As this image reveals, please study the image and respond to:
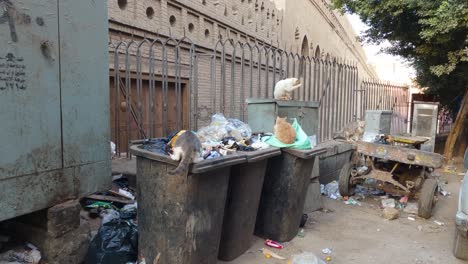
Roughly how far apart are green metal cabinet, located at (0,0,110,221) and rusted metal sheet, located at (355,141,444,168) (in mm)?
4420

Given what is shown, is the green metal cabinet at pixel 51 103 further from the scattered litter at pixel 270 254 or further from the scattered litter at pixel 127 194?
the scattered litter at pixel 270 254

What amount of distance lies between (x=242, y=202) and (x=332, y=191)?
11.4 ft

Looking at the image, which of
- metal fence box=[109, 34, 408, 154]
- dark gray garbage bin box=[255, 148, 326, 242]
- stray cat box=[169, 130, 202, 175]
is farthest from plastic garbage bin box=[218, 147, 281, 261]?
metal fence box=[109, 34, 408, 154]

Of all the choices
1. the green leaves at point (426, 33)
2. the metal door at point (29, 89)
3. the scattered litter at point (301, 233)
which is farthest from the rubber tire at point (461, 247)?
the green leaves at point (426, 33)

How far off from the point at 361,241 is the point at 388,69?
53.2m

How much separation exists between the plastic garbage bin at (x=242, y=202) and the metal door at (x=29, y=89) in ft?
5.52

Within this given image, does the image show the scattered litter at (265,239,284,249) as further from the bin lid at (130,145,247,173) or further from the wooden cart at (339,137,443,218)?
the wooden cart at (339,137,443,218)

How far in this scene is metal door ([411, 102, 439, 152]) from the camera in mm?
9328

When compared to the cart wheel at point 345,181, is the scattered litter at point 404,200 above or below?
below

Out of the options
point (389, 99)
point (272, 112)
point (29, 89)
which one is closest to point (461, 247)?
point (272, 112)

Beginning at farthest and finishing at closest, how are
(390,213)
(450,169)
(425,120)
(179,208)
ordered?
(425,120) → (450,169) → (390,213) → (179,208)

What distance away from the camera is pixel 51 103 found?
279cm

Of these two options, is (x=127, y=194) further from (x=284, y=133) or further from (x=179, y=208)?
(x=284, y=133)

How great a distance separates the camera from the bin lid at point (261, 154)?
356cm
